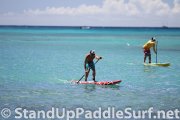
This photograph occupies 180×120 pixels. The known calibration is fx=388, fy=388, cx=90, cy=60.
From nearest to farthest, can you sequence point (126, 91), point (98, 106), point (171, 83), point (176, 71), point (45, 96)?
point (98, 106) → point (45, 96) → point (126, 91) → point (171, 83) → point (176, 71)

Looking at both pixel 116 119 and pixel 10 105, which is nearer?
pixel 116 119

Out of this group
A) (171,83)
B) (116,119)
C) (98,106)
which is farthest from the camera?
(171,83)

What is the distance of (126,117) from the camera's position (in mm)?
12781

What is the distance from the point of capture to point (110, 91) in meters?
16.9

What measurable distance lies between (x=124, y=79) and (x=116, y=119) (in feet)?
26.0

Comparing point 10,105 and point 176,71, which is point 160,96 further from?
point 176,71

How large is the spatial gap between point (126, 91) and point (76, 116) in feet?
15.1

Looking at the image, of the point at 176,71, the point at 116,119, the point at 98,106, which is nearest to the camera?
the point at 116,119

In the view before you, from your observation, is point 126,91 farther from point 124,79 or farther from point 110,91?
point 124,79

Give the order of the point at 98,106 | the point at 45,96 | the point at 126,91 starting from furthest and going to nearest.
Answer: the point at 126,91 < the point at 45,96 < the point at 98,106

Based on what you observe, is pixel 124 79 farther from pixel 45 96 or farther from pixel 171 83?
pixel 45 96

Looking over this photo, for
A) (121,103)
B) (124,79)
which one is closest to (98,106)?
(121,103)

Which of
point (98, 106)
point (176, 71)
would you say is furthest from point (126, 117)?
point (176, 71)

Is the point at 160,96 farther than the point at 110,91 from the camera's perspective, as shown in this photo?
No
